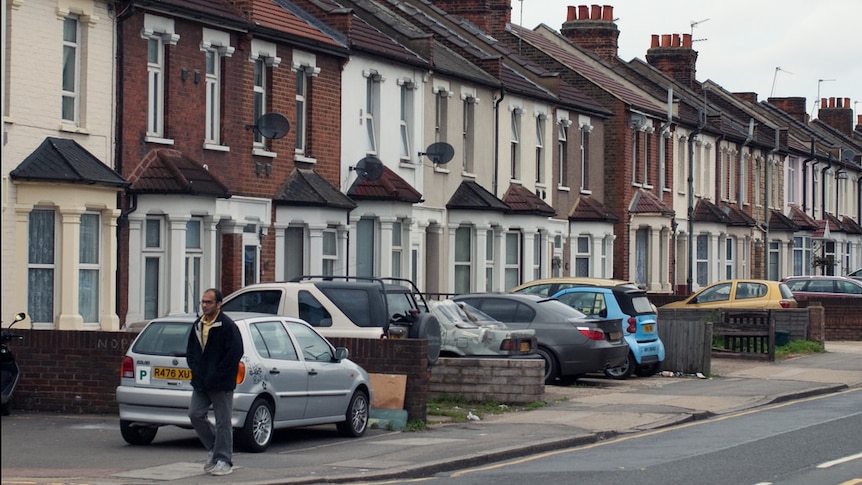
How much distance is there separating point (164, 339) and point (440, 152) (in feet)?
60.8

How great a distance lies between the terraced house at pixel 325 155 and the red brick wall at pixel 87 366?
3.50 m

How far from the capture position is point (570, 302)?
83.5 feet

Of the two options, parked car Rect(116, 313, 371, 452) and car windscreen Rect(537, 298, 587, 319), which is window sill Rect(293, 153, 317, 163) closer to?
car windscreen Rect(537, 298, 587, 319)

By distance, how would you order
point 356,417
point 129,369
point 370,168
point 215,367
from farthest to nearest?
1. point 370,168
2. point 356,417
3. point 129,369
4. point 215,367

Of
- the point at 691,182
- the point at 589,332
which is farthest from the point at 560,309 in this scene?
the point at 691,182

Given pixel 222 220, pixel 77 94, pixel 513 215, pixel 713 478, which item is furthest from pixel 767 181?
pixel 713 478

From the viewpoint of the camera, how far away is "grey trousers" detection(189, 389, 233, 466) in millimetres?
13070

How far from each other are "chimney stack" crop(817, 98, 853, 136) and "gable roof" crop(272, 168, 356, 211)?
63.9 metres

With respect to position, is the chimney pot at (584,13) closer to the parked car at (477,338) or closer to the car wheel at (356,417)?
the parked car at (477,338)

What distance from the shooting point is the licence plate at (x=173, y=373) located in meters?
14.5

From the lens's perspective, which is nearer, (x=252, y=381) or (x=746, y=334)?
(x=252, y=381)

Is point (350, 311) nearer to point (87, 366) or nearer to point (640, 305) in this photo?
point (87, 366)

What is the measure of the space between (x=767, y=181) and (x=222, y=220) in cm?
3633

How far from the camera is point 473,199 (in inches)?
1406
